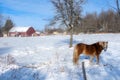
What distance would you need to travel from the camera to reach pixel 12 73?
13141 millimetres

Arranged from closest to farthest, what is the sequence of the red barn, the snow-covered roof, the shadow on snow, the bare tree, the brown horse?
the shadow on snow, the brown horse, the bare tree, the red barn, the snow-covered roof

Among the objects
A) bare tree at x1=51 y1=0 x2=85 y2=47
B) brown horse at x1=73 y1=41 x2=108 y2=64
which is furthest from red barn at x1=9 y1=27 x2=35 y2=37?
brown horse at x1=73 y1=41 x2=108 y2=64

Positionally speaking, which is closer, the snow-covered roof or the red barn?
the red barn

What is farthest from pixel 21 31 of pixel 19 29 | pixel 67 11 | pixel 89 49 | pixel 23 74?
pixel 23 74

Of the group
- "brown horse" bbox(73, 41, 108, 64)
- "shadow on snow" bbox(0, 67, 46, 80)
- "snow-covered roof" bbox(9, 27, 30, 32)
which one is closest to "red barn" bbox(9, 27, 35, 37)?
"snow-covered roof" bbox(9, 27, 30, 32)

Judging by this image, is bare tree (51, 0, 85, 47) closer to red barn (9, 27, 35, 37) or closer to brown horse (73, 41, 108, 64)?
brown horse (73, 41, 108, 64)

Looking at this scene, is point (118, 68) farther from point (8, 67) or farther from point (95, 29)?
point (95, 29)

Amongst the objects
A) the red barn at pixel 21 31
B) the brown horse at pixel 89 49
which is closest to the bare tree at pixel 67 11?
the brown horse at pixel 89 49

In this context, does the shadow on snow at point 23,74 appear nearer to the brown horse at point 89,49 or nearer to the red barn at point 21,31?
the brown horse at point 89,49

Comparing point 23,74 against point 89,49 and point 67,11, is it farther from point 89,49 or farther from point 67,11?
point 67,11

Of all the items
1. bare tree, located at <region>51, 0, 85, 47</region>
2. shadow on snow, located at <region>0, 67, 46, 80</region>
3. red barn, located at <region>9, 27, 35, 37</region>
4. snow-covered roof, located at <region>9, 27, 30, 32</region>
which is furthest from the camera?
snow-covered roof, located at <region>9, 27, 30, 32</region>

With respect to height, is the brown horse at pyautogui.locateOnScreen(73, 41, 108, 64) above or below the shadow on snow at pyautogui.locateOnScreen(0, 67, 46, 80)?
above

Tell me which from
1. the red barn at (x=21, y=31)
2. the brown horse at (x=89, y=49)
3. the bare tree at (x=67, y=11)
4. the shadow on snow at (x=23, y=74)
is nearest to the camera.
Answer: the shadow on snow at (x=23, y=74)

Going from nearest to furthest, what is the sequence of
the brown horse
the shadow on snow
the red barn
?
1. the shadow on snow
2. the brown horse
3. the red barn
